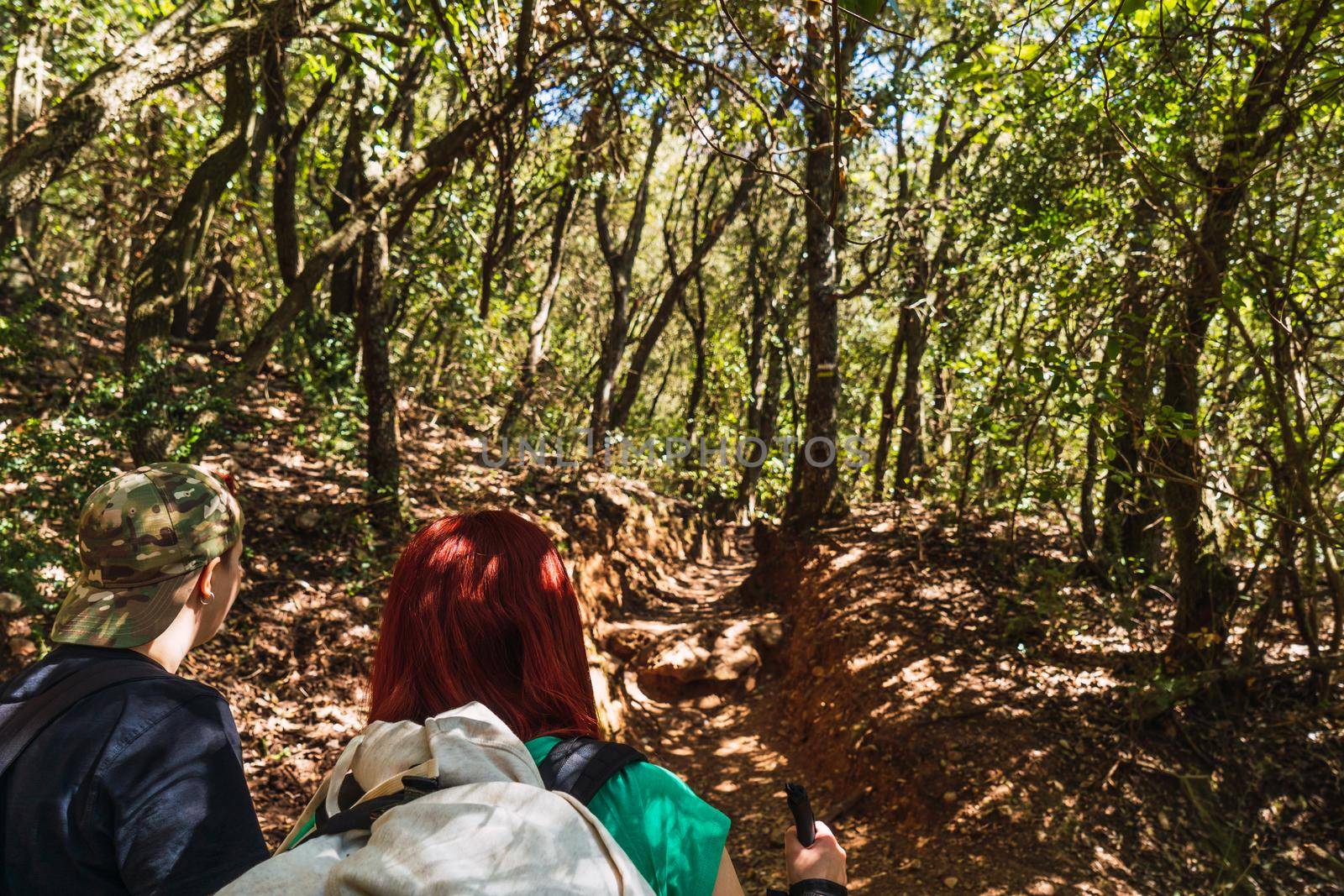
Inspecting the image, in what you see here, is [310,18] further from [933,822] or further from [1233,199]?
[933,822]

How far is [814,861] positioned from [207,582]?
56.9 inches

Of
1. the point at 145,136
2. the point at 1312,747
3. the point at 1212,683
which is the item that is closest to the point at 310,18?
the point at 145,136

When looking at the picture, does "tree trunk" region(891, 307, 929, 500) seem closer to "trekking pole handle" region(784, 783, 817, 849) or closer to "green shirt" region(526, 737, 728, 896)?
"trekking pole handle" region(784, 783, 817, 849)

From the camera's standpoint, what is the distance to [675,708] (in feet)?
26.7

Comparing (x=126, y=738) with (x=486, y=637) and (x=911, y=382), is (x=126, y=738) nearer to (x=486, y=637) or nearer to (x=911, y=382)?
(x=486, y=637)

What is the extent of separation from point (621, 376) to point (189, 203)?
16835 mm

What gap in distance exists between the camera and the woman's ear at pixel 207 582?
1858mm

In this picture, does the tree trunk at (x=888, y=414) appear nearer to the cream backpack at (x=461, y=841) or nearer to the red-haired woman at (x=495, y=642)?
the red-haired woman at (x=495, y=642)

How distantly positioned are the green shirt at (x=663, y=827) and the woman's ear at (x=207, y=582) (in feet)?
3.22

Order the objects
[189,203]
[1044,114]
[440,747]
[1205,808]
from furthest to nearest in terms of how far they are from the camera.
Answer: [1044,114] → [189,203] → [1205,808] → [440,747]

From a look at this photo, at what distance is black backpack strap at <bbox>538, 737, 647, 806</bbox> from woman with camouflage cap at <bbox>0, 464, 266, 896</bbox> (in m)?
0.73

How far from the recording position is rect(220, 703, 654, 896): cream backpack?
3.32 ft

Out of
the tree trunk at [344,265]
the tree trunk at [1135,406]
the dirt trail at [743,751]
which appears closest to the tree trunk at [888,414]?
the dirt trail at [743,751]

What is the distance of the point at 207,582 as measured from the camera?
1.87 m
